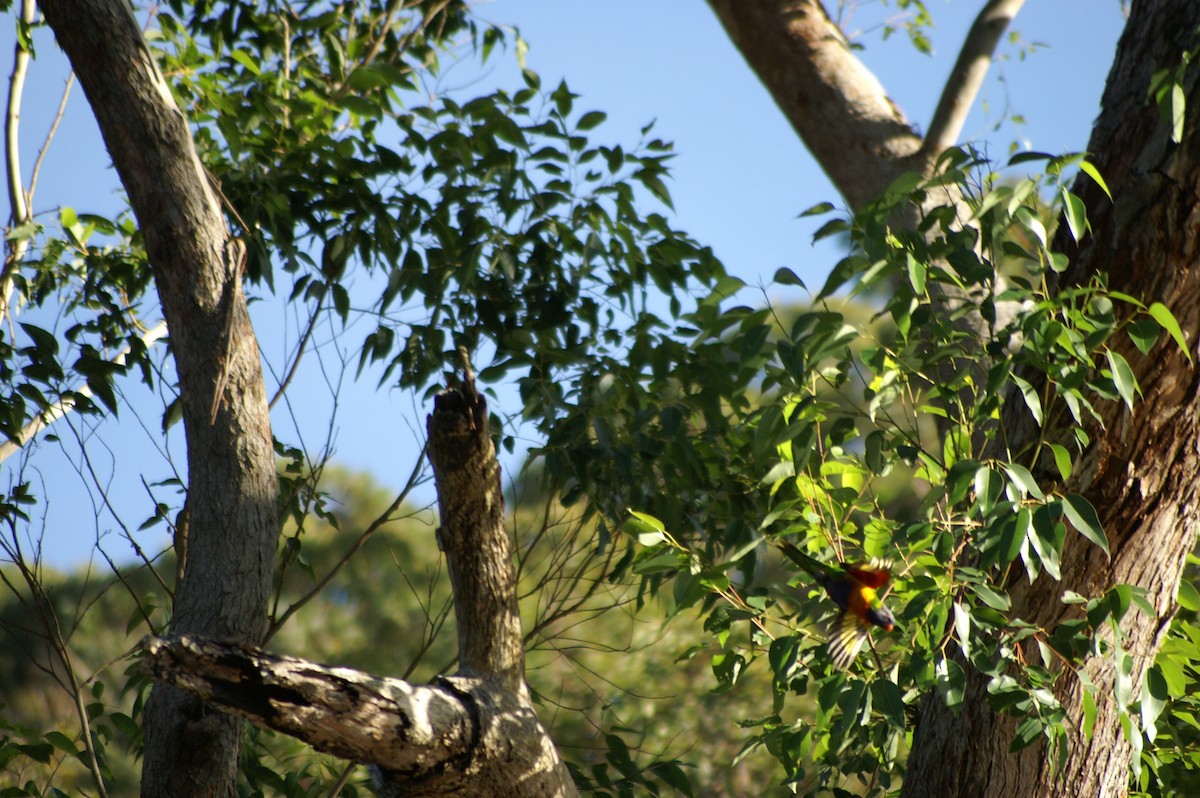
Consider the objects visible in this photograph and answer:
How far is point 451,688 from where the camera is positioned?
4.11 feet

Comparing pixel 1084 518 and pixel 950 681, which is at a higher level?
pixel 1084 518

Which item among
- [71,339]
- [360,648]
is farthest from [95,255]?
[360,648]

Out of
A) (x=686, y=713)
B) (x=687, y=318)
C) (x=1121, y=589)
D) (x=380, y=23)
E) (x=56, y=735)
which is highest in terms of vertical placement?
(x=380, y=23)

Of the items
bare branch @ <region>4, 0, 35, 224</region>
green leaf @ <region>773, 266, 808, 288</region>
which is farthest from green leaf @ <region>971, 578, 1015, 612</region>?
bare branch @ <region>4, 0, 35, 224</region>

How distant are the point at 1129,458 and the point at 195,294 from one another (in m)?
1.36

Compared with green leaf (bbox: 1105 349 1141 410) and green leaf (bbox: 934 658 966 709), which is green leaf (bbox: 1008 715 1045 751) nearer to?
green leaf (bbox: 934 658 966 709)

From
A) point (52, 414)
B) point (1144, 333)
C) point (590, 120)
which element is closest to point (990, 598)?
point (1144, 333)

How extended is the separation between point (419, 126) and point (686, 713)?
3076 millimetres

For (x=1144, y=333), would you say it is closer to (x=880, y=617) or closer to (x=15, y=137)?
(x=880, y=617)

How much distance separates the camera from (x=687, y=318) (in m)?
1.43

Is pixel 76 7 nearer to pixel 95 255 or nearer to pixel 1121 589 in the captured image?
pixel 95 255

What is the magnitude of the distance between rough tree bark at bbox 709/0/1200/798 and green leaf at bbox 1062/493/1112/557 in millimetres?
210

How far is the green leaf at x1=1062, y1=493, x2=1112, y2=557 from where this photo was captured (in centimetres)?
111

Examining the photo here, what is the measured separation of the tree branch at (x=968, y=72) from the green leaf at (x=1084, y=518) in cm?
161
